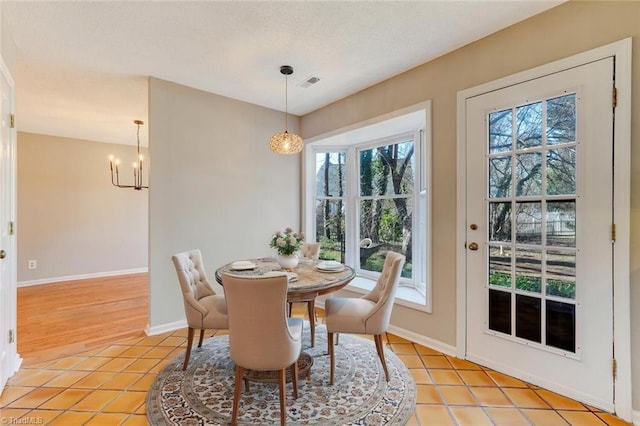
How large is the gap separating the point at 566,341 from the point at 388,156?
8.34 ft

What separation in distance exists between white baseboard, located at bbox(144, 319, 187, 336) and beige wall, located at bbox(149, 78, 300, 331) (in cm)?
4

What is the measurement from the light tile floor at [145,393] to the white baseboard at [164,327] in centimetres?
36

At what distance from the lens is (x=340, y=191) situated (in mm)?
4164

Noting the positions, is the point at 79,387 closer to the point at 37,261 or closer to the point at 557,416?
the point at 557,416

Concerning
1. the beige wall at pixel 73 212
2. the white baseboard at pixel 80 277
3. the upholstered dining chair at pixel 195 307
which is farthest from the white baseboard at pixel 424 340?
the beige wall at pixel 73 212

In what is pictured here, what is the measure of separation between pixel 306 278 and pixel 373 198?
2049mm

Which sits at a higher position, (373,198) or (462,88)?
(462,88)

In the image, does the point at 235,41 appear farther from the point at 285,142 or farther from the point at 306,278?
the point at 306,278

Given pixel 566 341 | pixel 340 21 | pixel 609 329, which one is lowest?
pixel 566 341

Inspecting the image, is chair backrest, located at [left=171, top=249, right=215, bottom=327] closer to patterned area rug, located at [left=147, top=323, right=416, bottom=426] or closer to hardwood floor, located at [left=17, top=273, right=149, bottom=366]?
patterned area rug, located at [left=147, top=323, right=416, bottom=426]

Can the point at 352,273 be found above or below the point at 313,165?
below

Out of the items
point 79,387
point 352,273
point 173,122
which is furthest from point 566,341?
point 173,122

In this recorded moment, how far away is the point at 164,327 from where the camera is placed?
9.86 ft

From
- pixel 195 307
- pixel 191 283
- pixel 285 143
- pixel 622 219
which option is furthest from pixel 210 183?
pixel 622 219
